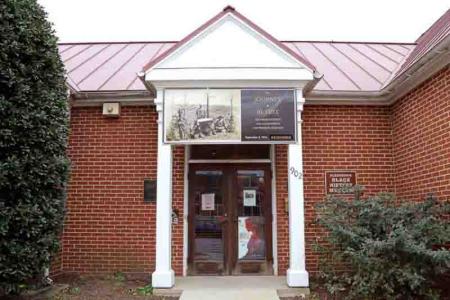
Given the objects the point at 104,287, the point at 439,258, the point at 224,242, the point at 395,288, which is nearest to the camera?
the point at 439,258

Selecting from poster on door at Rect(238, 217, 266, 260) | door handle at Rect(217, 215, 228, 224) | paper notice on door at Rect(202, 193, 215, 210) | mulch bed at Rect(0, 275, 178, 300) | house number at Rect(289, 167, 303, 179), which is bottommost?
mulch bed at Rect(0, 275, 178, 300)

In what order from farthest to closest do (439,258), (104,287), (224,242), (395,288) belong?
(224,242) < (104,287) < (395,288) < (439,258)

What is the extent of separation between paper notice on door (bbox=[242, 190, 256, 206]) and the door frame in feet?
0.67

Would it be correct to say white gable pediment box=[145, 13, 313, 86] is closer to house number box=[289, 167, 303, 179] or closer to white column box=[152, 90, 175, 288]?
white column box=[152, 90, 175, 288]

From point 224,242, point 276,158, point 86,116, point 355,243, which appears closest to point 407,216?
point 355,243

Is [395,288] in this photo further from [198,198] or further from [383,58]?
[383,58]

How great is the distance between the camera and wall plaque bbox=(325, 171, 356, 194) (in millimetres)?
8992

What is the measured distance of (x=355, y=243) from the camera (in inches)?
274

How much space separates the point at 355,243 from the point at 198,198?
11.1ft

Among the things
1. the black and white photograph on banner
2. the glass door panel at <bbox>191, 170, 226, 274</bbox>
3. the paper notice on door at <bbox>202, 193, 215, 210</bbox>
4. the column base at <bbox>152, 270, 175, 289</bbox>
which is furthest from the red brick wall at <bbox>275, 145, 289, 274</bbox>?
the column base at <bbox>152, 270, 175, 289</bbox>

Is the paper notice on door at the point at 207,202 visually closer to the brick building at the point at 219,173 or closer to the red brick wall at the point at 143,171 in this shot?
the brick building at the point at 219,173

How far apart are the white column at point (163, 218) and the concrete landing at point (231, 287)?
0.34m

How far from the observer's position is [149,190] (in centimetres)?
907

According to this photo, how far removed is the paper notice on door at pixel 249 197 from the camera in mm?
9219
